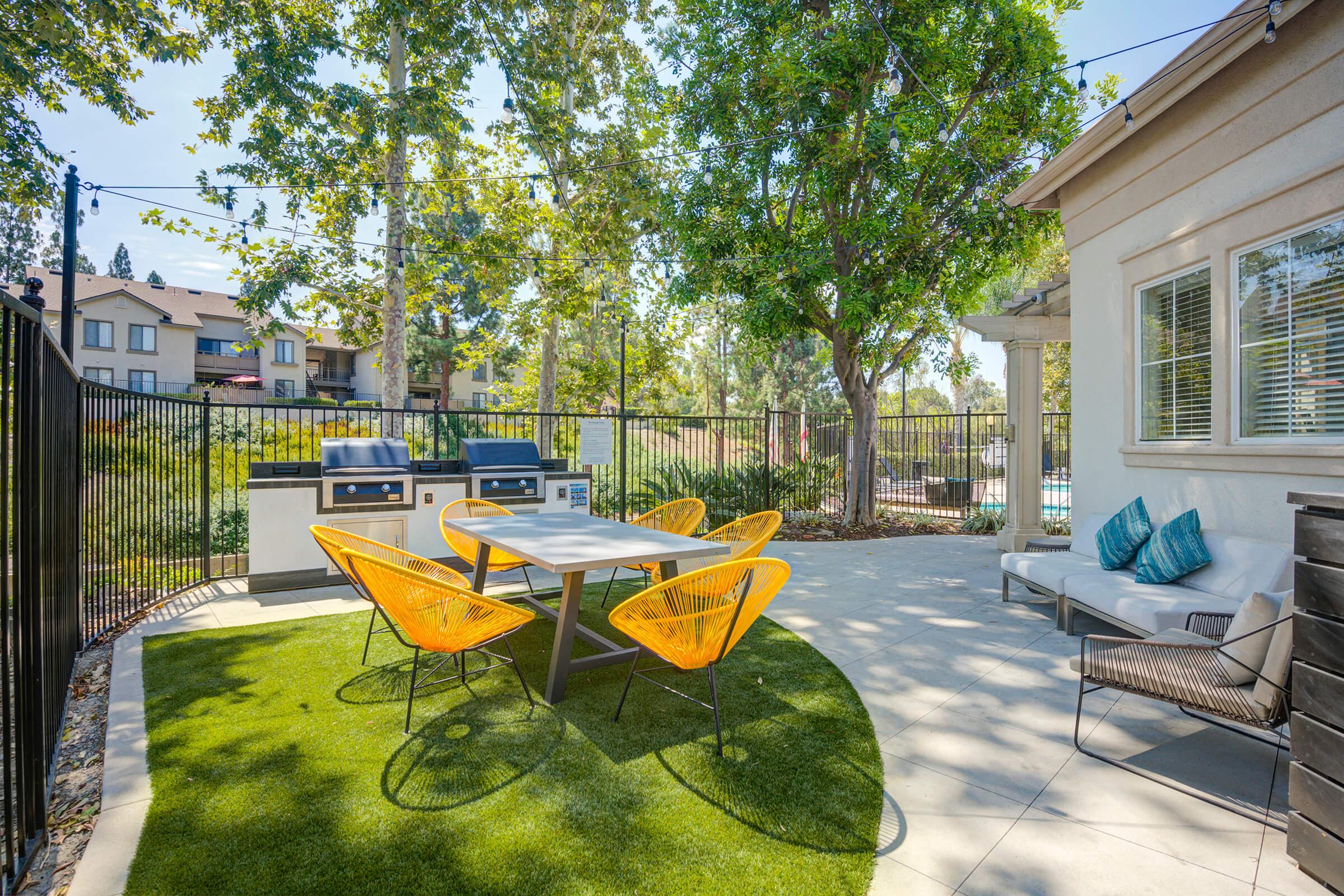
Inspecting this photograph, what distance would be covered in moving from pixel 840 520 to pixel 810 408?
47.9 feet

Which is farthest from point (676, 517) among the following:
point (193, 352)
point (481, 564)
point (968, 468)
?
point (193, 352)

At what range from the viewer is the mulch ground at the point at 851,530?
8461 millimetres

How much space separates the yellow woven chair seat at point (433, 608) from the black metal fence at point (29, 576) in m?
0.96

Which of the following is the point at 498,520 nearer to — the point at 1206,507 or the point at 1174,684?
the point at 1174,684

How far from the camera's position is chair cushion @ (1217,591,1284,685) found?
7.55 ft

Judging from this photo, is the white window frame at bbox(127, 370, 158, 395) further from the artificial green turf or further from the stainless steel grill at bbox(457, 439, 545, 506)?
the artificial green turf

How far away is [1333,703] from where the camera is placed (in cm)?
166

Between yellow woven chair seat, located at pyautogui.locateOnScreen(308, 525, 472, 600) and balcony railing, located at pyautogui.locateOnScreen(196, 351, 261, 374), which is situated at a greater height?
balcony railing, located at pyautogui.locateOnScreen(196, 351, 261, 374)

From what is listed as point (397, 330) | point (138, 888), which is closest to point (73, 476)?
point (138, 888)

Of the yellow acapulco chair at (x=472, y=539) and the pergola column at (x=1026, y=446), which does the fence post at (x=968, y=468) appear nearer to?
the pergola column at (x=1026, y=446)


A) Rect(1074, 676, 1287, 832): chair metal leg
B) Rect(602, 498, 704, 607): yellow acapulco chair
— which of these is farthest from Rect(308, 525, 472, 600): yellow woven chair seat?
Rect(1074, 676, 1287, 832): chair metal leg

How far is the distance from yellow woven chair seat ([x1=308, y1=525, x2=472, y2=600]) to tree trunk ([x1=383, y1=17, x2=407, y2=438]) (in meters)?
5.24

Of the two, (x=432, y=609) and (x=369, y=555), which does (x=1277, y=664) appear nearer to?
(x=432, y=609)

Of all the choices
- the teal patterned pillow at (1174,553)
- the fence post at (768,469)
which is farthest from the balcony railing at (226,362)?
the teal patterned pillow at (1174,553)
